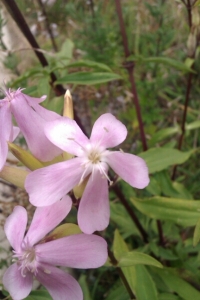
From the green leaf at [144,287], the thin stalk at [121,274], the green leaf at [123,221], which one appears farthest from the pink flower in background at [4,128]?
the green leaf at [123,221]

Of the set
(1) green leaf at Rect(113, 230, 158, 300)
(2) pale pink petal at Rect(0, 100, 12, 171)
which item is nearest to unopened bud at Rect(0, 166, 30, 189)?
(2) pale pink petal at Rect(0, 100, 12, 171)

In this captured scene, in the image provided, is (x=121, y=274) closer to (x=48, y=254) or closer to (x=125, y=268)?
(x=125, y=268)

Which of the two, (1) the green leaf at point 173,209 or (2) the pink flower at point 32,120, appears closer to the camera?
(2) the pink flower at point 32,120

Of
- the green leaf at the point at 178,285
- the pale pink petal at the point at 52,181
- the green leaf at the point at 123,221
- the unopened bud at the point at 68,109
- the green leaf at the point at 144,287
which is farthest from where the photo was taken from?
the green leaf at the point at 123,221

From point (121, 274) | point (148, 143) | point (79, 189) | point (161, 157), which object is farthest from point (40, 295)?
point (148, 143)

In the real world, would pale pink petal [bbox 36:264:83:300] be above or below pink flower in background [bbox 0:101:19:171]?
below

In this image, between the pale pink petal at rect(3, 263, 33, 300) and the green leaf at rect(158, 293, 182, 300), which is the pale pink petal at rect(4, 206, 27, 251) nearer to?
the pale pink petal at rect(3, 263, 33, 300)

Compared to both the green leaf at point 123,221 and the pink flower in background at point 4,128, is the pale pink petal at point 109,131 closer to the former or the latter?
the pink flower in background at point 4,128
